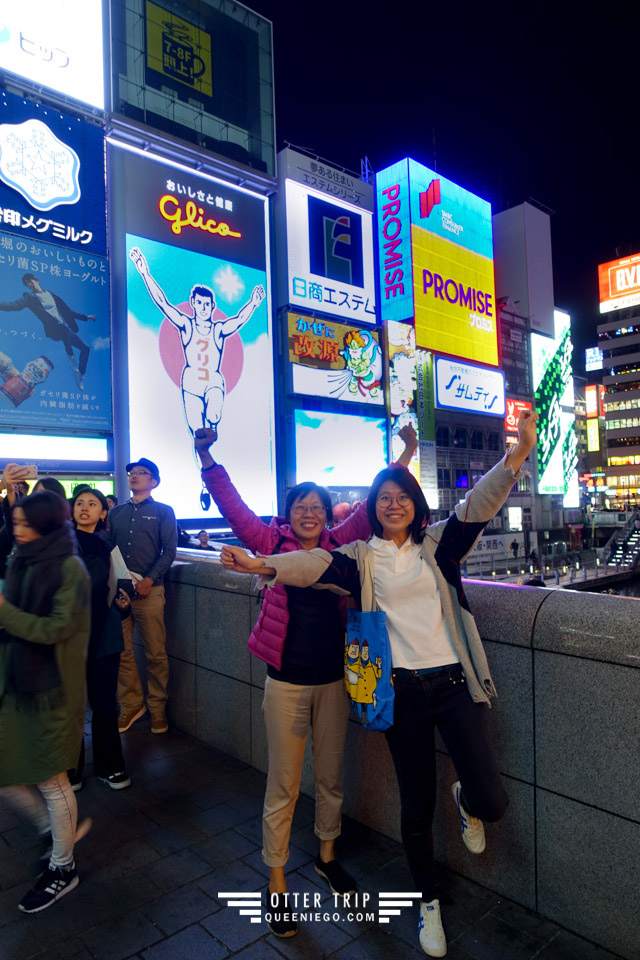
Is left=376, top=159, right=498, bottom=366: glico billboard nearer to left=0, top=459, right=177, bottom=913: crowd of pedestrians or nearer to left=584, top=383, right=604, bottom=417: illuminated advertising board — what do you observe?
left=0, top=459, right=177, bottom=913: crowd of pedestrians

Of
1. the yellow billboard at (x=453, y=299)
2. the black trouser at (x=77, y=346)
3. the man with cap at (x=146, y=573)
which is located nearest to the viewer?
the man with cap at (x=146, y=573)

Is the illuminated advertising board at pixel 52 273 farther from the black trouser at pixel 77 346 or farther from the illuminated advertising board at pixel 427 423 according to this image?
the illuminated advertising board at pixel 427 423

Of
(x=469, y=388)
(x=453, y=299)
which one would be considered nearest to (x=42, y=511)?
(x=453, y=299)

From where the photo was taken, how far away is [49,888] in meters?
2.69

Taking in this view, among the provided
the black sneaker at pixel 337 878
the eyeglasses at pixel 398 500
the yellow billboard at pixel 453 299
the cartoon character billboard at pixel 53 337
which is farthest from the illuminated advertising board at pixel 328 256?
the black sneaker at pixel 337 878

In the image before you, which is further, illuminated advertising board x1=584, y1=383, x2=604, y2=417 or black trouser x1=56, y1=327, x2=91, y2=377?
illuminated advertising board x1=584, y1=383, x2=604, y2=417

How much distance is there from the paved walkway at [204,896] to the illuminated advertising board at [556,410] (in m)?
39.7

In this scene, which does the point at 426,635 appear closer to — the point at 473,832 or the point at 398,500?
the point at 398,500

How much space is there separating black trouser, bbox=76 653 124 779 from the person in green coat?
44.9 inches

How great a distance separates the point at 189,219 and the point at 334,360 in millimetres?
6649

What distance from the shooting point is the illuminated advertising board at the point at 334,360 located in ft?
63.7

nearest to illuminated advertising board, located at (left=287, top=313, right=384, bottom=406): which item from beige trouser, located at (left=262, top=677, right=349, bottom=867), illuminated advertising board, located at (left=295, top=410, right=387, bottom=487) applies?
illuminated advertising board, located at (left=295, top=410, right=387, bottom=487)

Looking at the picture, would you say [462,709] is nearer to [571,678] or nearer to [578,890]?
[571,678]

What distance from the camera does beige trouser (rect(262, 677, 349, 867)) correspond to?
2619 millimetres
